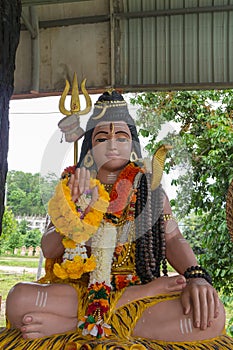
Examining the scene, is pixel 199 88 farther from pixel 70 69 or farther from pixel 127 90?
pixel 70 69

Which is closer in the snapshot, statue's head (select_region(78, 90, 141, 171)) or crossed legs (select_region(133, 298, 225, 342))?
crossed legs (select_region(133, 298, 225, 342))

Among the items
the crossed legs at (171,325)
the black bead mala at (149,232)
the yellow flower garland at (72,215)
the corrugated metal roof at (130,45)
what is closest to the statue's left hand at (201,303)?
the crossed legs at (171,325)

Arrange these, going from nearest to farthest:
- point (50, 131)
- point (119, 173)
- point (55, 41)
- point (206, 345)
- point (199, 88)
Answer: point (206, 345) < point (50, 131) < point (119, 173) < point (199, 88) < point (55, 41)

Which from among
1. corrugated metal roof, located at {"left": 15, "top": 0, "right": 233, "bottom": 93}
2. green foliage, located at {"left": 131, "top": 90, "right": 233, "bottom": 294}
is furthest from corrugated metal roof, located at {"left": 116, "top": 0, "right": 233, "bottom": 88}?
green foliage, located at {"left": 131, "top": 90, "right": 233, "bottom": 294}

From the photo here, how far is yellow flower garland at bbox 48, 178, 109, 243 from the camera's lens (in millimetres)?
1739

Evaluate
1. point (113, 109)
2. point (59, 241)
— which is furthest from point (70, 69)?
point (59, 241)

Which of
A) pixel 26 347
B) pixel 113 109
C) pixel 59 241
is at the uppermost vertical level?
pixel 113 109

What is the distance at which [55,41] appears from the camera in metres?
3.60

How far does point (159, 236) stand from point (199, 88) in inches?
65.4

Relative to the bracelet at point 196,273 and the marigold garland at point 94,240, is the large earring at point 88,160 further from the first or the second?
the bracelet at point 196,273

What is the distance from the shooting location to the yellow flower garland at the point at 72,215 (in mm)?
1739

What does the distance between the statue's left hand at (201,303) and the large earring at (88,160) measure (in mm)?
653

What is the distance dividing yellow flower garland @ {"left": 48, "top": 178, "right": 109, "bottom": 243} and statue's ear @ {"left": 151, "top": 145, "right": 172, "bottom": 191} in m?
0.27

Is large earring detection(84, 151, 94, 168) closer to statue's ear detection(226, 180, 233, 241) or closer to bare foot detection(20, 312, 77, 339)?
bare foot detection(20, 312, 77, 339)
